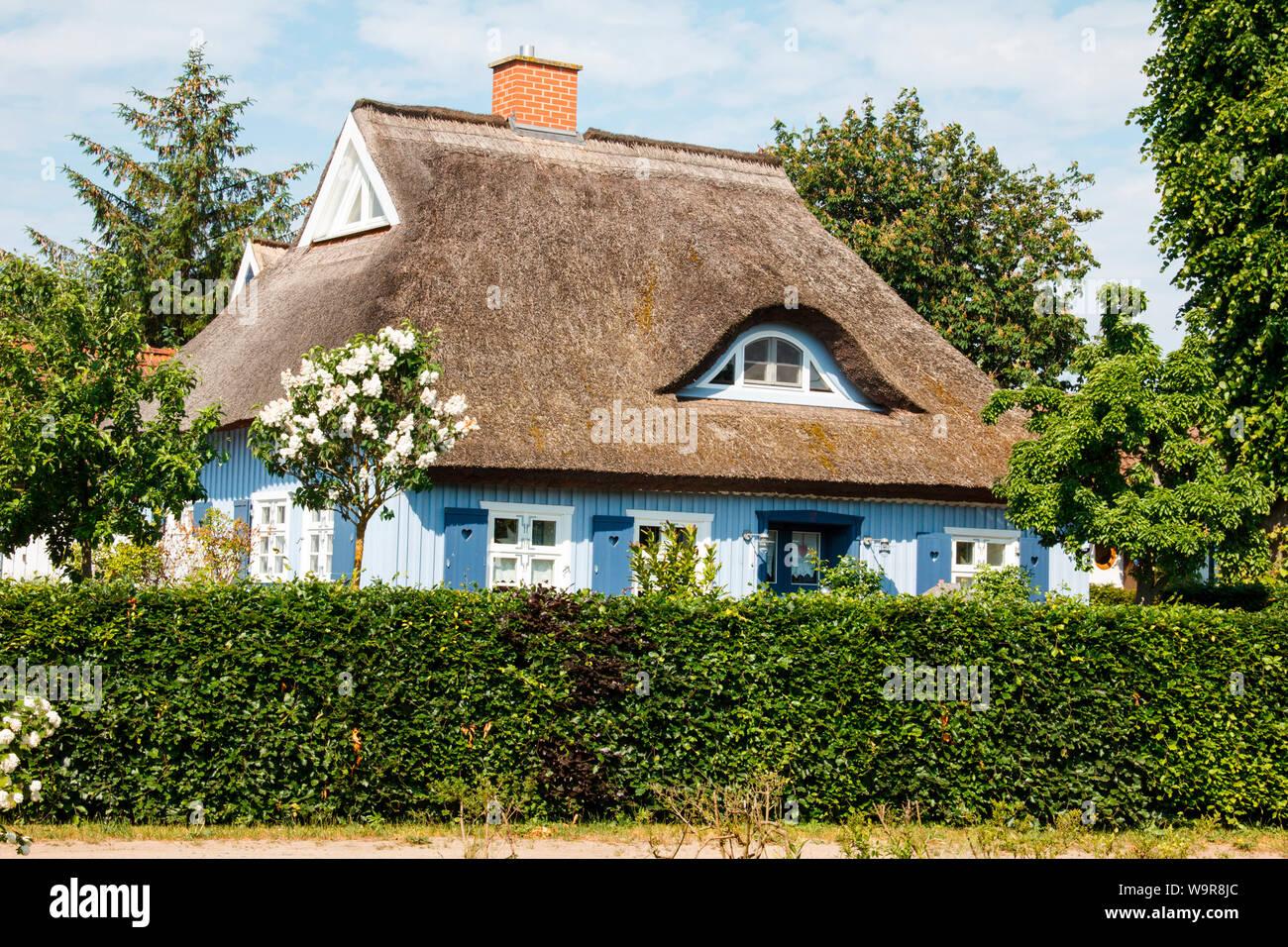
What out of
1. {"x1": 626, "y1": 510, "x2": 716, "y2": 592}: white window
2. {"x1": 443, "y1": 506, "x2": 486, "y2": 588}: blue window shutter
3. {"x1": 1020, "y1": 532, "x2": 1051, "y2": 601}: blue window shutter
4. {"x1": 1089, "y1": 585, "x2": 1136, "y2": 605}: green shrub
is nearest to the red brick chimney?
{"x1": 626, "y1": 510, "x2": 716, "y2": 592}: white window

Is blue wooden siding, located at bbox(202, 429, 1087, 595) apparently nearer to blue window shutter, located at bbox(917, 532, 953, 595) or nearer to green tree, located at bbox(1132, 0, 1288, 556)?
blue window shutter, located at bbox(917, 532, 953, 595)

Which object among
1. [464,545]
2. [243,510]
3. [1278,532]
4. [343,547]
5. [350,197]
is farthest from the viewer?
[350,197]

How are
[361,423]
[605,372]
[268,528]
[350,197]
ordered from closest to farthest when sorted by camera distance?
1. [361,423]
2. [605,372]
3. [268,528]
4. [350,197]

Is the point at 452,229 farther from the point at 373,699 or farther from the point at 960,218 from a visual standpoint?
the point at 960,218

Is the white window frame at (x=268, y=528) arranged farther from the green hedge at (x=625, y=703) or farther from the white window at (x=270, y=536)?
the green hedge at (x=625, y=703)

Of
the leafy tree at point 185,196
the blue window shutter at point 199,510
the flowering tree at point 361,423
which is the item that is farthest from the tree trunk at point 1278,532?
the leafy tree at point 185,196

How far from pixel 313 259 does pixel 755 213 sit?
6728 millimetres

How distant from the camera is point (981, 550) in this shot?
1816 centimetres

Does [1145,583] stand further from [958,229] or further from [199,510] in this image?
[958,229]

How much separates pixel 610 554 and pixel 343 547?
3063 millimetres

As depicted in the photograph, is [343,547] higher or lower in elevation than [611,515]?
lower

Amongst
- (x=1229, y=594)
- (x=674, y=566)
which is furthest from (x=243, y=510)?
(x=1229, y=594)

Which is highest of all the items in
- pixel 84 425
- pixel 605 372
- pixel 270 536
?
pixel 605 372

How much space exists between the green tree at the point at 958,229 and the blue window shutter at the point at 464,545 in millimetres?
15487
